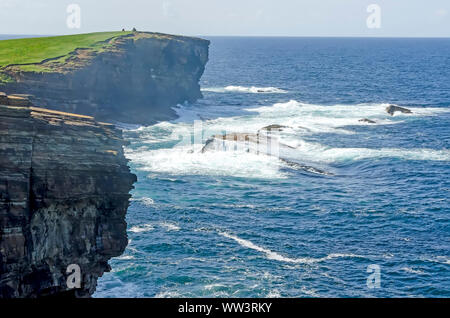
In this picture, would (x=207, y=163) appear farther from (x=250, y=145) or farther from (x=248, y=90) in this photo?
(x=248, y=90)

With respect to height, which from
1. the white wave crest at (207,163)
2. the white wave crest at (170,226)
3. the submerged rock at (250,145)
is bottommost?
the white wave crest at (170,226)

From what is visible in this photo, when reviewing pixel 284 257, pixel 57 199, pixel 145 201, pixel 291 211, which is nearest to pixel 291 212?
pixel 291 211

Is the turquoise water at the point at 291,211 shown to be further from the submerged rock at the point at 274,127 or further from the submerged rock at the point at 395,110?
the submerged rock at the point at 395,110

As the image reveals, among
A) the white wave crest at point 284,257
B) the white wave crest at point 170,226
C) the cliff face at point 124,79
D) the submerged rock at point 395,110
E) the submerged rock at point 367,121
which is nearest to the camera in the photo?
the white wave crest at point 284,257

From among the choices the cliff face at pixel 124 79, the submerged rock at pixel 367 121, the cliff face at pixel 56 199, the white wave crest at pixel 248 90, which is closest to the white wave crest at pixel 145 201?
the cliff face at pixel 124 79

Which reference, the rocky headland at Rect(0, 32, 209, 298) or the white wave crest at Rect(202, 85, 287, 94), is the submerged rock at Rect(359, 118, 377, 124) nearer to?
the white wave crest at Rect(202, 85, 287, 94)

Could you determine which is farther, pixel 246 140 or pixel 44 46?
pixel 44 46
